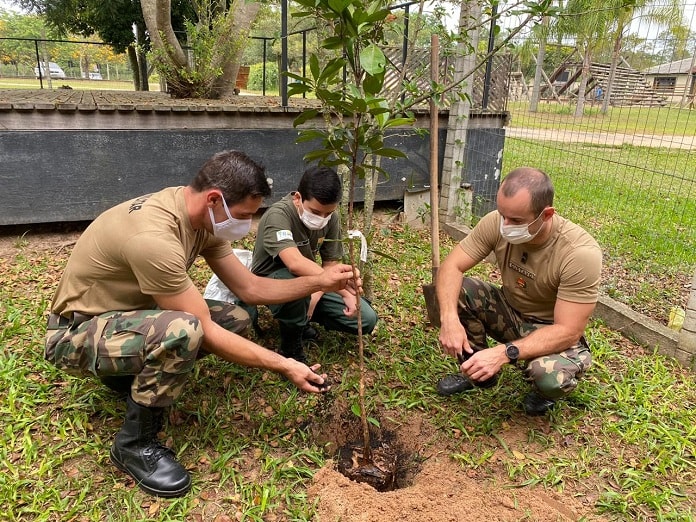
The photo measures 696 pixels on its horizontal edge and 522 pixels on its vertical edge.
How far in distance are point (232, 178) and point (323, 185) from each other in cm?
66

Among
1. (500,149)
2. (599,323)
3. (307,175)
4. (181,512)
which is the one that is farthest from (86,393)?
(500,149)

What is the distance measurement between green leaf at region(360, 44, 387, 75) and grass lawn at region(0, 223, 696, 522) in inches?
63.5

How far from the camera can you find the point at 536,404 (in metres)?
2.51

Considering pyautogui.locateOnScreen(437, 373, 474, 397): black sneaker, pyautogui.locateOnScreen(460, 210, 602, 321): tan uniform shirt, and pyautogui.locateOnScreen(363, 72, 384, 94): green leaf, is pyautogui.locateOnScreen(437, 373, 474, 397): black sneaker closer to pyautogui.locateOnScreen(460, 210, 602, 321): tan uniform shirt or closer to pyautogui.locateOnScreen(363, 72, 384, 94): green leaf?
pyautogui.locateOnScreen(460, 210, 602, 321): tan uniform shirt

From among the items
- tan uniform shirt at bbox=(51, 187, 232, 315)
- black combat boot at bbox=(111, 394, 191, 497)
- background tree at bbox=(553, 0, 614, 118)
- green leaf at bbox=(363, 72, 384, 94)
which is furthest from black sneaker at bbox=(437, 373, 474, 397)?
background tree at bbox=(553, 0, 614, 118)

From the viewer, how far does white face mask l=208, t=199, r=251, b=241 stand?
214 cm

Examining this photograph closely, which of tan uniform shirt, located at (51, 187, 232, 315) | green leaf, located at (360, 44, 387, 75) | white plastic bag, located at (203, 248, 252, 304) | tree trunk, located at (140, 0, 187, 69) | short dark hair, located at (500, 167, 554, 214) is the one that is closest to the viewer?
green leaf, located at (360, 44, 387, 75)

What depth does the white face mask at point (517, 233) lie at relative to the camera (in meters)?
2.37

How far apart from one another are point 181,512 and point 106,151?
323 centimetres

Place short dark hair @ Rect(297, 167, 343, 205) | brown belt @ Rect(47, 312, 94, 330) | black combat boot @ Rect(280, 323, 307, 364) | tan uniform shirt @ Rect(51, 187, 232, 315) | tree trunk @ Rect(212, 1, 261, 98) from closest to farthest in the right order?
tan uniform shirt @ Rect(51, 187, 232, 315) < brown belt @ Rect(47, 312, 94, 330) < short dark hair @ Rect(297, 167, 343, 205) < black combat boot @ Rect(280, 323, 307, 364) < tree trunk @ Rect(212, 1, 261, 98)

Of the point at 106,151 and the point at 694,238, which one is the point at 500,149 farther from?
the point at 106,151

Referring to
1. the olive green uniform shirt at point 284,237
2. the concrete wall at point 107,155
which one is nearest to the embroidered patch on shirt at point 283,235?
the olive green uniform shirt at point 284,237

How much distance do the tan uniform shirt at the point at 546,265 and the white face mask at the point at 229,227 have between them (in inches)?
45.8

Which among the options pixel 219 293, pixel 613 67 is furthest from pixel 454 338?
pixel 613 67
